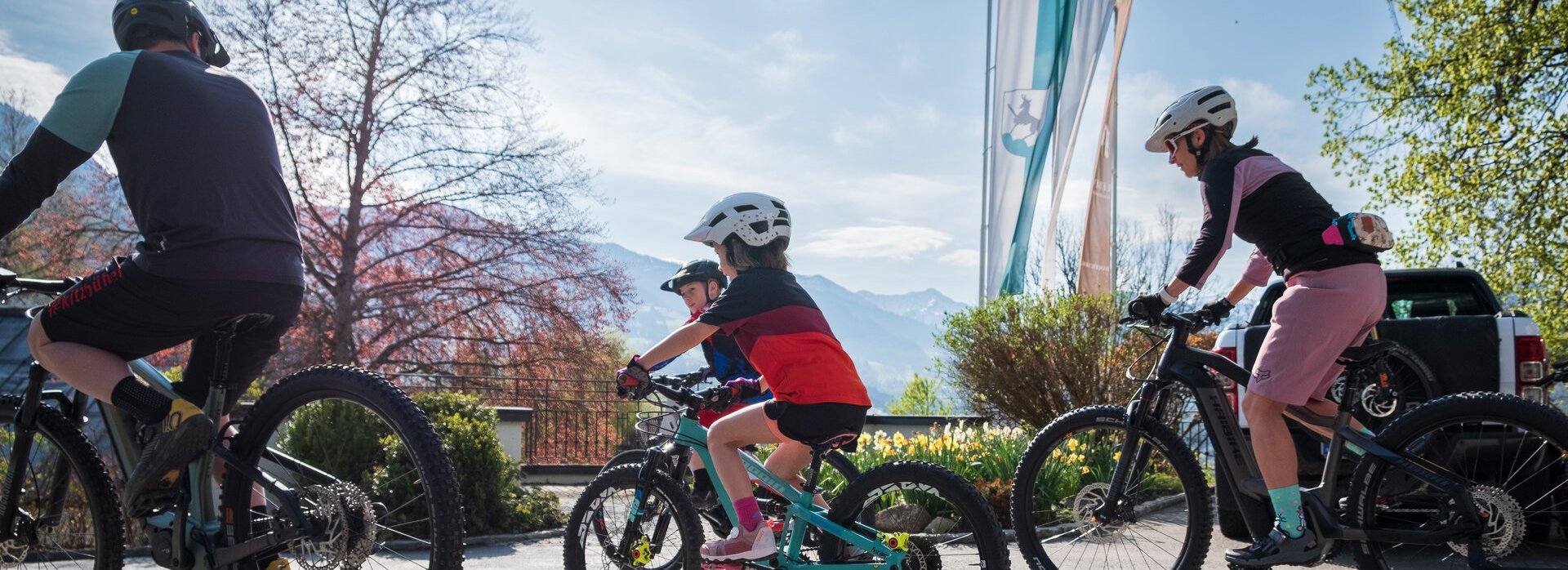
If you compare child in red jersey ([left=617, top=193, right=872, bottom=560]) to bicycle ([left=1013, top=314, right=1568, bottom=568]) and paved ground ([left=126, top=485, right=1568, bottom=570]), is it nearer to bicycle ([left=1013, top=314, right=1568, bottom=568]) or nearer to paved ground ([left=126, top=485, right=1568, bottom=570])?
bicycle ([left=1013, top=314, right=1568, bottom=568])

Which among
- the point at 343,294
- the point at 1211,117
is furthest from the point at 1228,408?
the point at 343,294

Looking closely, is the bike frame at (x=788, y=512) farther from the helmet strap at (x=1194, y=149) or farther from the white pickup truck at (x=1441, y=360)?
the white pickup truck at (x=1441, y=360)

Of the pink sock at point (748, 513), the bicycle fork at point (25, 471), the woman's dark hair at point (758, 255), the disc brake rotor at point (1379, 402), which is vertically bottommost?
the pink sock at point (748, 513)

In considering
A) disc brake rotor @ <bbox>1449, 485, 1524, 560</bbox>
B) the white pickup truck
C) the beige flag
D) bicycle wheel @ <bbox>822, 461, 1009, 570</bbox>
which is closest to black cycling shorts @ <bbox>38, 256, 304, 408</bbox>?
bicycle wheel @ <bbox>822, 461, 1009, 570</bbox>

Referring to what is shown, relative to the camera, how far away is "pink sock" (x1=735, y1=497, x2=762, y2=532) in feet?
13.3

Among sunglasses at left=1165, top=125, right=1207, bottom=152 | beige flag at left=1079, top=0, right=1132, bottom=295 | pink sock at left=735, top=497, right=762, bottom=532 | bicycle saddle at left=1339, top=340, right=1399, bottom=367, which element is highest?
beige flag at left=1079, top=0, right=1132, bottom=295

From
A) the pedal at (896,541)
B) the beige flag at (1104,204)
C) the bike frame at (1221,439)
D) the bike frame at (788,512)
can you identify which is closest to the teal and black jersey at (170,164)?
the bike frame at (788,512)

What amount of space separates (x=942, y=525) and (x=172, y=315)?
9.25 ft

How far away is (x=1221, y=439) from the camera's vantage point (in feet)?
14.3

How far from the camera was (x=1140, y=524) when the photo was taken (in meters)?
4.52

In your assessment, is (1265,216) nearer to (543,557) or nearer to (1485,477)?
(1485,477)

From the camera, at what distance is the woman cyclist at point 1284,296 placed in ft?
13.3

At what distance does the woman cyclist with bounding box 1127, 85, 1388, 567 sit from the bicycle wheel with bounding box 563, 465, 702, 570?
2.06m

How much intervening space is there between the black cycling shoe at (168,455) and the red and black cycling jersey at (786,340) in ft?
5.62
